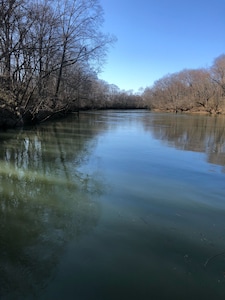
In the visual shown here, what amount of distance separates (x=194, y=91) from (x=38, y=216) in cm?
6646

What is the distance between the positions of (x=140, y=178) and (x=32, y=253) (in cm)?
412

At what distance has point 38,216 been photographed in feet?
15.4

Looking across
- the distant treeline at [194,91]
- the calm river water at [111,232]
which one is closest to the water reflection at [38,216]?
the calm river water at [111,232]

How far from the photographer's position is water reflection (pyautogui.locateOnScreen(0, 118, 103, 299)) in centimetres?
313

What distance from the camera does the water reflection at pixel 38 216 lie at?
3.13m

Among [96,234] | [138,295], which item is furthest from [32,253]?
[138,295]

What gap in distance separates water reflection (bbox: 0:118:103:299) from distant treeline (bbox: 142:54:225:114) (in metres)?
54.5

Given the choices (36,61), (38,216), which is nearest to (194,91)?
(36,61)

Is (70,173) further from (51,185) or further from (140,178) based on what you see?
(140,178)

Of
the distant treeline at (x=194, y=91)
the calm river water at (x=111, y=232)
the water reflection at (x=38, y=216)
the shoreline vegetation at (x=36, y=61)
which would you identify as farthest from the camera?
the distant treeline at (x=194, y=91)

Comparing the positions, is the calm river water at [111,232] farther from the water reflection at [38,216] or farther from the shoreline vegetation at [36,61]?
the shoreline vegetation at [36,61]

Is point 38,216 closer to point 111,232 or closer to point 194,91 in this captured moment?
point 111,232

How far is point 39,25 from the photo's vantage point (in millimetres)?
18906

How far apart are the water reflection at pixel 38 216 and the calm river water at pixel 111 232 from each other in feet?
0.04
